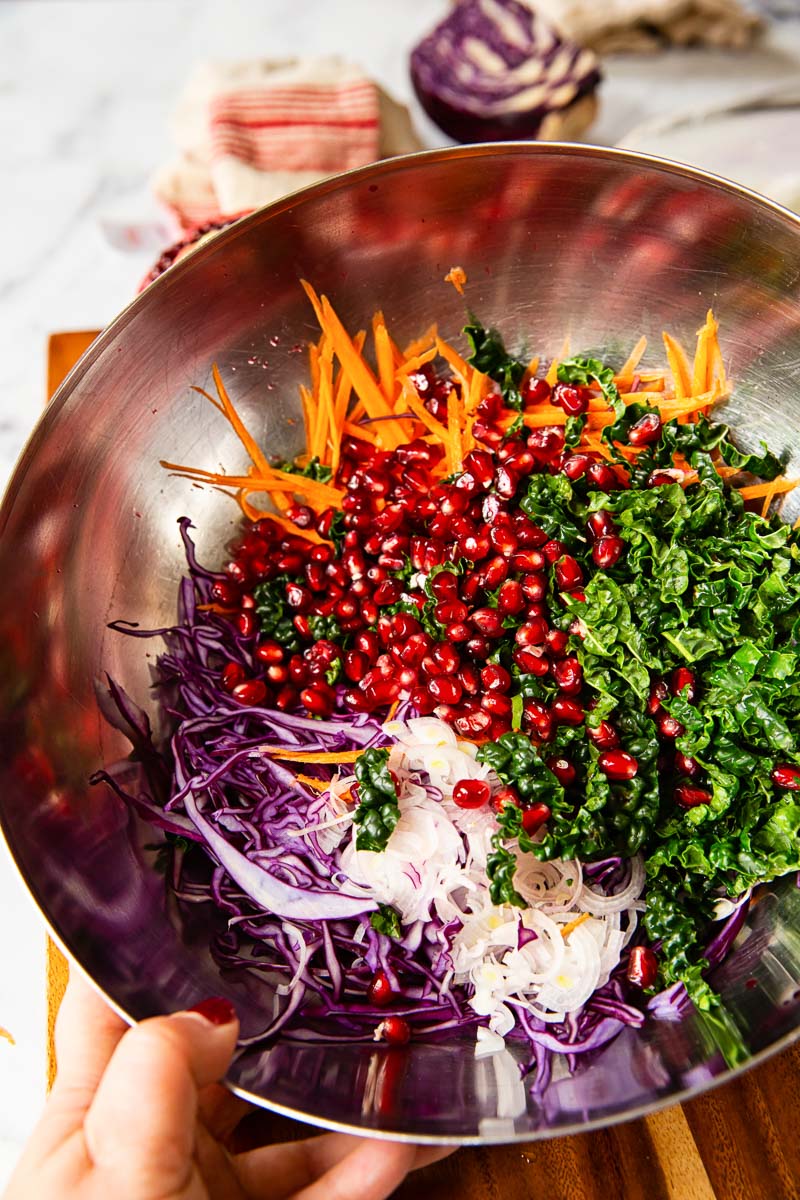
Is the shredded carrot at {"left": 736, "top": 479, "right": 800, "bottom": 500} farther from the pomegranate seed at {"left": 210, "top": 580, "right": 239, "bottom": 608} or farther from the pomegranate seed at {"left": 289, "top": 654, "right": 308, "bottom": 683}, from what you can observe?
the pomegranate seed at {"left": 210, "top": 580, "right": 239, "bottom": 608}

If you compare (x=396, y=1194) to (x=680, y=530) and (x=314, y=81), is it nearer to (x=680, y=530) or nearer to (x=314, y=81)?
(x=680, y=530)

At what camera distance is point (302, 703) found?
229 centimetres

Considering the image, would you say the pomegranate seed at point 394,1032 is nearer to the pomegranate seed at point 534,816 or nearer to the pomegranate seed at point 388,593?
the pomegranate seed at point 534,816

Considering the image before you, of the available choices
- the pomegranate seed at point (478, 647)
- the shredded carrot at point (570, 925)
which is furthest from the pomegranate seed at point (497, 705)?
the shredded carrot at point (570, 925)

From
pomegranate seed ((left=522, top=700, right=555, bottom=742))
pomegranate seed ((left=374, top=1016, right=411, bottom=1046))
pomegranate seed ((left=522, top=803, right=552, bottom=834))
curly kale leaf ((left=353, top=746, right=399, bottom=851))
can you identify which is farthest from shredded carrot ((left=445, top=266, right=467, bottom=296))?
pomegranate seed ((left=374, top=1016, right=411, bottom=1046))

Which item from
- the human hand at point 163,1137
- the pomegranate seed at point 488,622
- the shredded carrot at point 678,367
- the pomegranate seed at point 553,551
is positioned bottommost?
the human hand at point 163,1137

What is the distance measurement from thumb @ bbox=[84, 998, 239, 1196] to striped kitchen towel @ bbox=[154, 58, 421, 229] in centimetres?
242

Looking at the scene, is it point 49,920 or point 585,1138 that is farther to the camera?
point 585,1138

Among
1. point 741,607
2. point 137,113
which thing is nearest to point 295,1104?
point 741,607

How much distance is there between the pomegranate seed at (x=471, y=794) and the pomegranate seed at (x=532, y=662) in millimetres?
274

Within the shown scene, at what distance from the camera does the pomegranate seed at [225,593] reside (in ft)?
7.86

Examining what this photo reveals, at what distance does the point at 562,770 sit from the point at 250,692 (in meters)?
0.75

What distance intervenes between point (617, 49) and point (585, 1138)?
3.74 meters

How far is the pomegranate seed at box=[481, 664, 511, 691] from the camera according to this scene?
6.93ft
